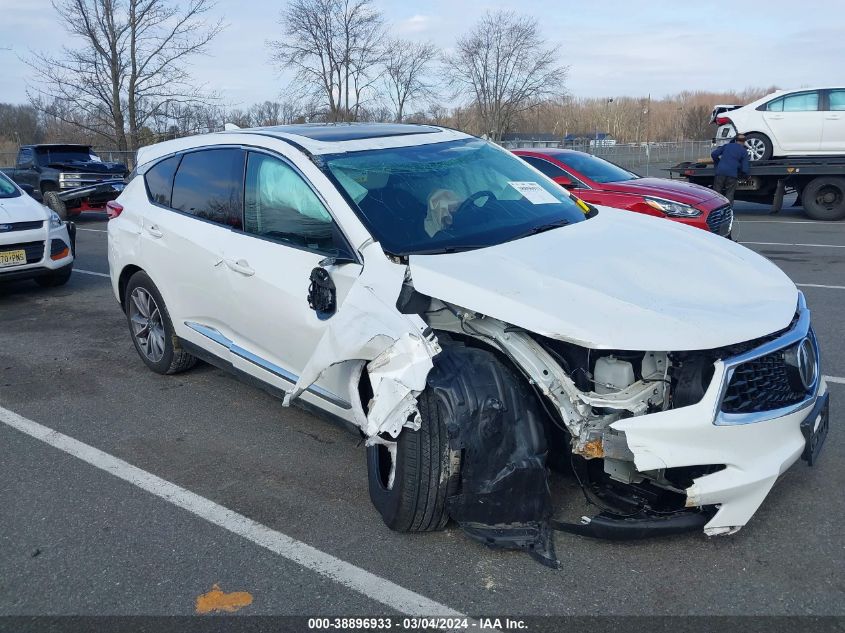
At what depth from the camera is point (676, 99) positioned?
3841 inches

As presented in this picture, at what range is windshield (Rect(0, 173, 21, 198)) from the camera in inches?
352

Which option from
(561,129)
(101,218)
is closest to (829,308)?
(101,218)

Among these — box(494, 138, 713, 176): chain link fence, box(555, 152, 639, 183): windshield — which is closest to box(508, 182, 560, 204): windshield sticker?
box(555, 152, 639, 183): windshield

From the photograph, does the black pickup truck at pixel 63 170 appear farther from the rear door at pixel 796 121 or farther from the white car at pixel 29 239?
the rear door at pixel 796 121

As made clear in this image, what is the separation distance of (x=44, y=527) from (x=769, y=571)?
3220 mm

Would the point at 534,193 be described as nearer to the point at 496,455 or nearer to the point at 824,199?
the point at 496,455

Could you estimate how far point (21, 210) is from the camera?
28.1 feet

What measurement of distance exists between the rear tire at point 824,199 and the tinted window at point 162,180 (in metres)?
12.9

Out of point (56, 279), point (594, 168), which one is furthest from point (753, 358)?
point (56, 279)

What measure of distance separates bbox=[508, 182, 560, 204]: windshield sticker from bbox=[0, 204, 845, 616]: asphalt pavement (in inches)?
64.6

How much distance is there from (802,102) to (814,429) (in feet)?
44.0

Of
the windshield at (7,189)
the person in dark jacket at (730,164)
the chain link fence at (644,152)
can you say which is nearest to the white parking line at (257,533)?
the windshield at (7,189)

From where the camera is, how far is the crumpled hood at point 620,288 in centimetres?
286

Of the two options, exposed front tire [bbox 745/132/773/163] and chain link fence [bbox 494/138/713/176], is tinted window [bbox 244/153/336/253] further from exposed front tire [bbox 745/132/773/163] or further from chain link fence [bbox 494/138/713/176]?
chain link fence [bbox 494/138/713/176]
